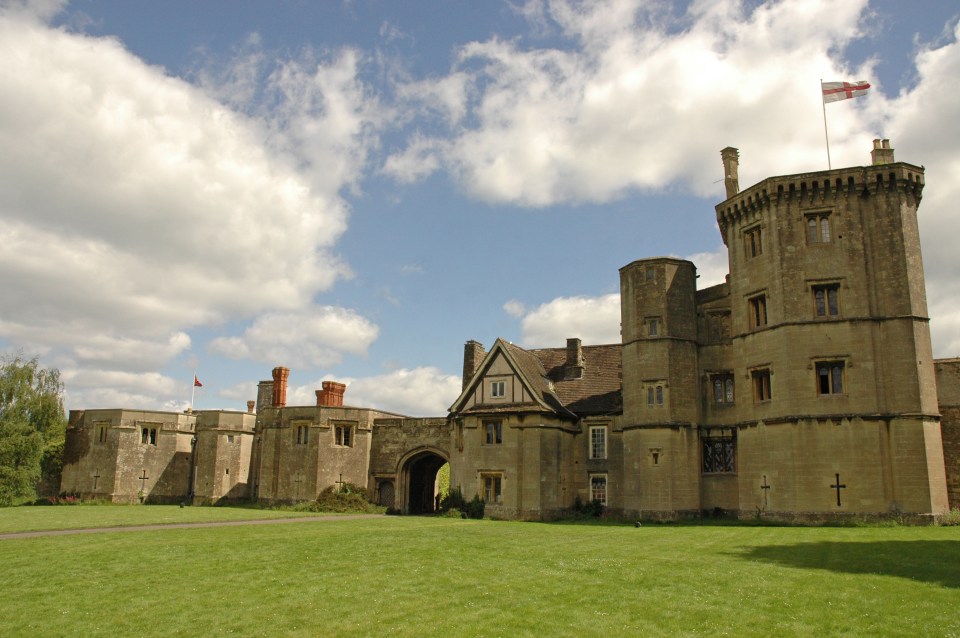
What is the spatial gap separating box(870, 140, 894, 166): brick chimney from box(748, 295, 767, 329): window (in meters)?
8.66

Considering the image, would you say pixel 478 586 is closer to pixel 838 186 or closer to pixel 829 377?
pixel 829 377

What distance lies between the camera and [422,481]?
47.7 metres

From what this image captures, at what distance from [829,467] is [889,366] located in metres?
5.12

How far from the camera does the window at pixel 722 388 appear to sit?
35531 mm

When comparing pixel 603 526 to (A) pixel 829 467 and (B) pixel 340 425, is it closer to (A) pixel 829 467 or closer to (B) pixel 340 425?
(A) pixel 829 467

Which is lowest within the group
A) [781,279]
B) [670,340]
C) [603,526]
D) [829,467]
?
[603,526]

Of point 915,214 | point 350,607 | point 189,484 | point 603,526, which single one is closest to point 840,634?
point 350,607

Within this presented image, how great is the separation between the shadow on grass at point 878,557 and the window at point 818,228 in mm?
15217

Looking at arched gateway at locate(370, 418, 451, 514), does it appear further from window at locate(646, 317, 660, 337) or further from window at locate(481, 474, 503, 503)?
window at locate(646, 317, 660, 337)

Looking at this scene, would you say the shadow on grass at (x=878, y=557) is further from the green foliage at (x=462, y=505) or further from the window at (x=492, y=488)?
the green foliage at (x=462, y=505)

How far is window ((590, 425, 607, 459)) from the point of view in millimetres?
38531

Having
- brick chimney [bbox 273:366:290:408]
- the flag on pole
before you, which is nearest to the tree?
brick chimney [bbox 273:366:290:408]

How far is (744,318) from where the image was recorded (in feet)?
114

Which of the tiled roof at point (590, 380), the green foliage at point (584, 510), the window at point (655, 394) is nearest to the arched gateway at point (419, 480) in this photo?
the tiled roof at point (590, 380)
